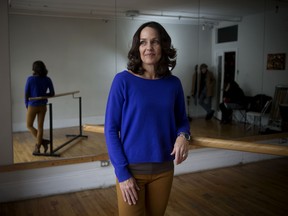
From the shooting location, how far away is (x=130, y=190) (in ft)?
4.35

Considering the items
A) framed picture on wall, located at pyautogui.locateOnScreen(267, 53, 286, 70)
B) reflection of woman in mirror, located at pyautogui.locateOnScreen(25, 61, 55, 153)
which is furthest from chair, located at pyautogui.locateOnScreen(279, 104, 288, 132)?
reflection of woman in mirror, located at pyautogui.locateOnScreen(25, 61, 55, 153)

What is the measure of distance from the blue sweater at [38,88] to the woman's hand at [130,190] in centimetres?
229

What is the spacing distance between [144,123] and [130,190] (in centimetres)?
31

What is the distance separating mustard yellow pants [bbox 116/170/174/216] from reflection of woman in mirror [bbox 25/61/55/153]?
7.18 feet

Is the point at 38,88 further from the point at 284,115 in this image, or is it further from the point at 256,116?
the point at 284,115

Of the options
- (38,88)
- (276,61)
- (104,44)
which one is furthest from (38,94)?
(276,61)

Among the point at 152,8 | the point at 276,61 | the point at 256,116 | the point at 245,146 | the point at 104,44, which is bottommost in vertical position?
the point at 256,116

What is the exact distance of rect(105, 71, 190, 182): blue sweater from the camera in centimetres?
132

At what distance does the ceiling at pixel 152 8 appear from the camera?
326 cm

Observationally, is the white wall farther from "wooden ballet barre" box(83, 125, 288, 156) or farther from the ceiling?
"wooden ballet barre" box(83, 125, 288, 156)

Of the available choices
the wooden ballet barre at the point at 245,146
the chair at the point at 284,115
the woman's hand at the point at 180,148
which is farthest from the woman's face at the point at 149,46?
the chair at the point at 284,115

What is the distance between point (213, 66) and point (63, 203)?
3.00m

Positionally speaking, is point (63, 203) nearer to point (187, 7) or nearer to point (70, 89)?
point (70, 89)

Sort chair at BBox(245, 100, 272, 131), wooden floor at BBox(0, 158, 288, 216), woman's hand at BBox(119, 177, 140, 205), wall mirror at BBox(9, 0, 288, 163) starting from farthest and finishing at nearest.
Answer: chair at BBox(245, 100, 272, 131) < wall mirror at BBox(9, 0, 288, 163) < wooden floor at BBox(0, 158, 288, 216) < woman's hand at BBox(119, 177, 140, 205)
